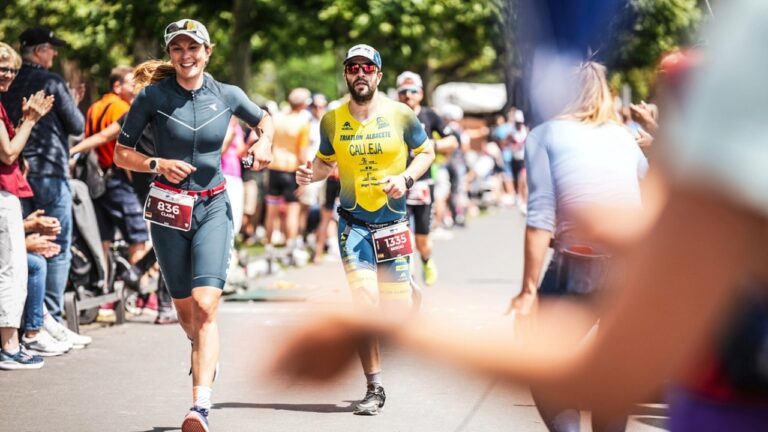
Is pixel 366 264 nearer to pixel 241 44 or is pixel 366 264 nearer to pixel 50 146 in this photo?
pixel 50 146

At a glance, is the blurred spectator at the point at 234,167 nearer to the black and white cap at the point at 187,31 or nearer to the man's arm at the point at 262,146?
the man's arm at the point at 262,146

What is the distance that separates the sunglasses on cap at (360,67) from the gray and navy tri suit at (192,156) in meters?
0.79

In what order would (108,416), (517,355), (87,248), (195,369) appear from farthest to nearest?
(87,248), (108,416), (195,369), (517,355)

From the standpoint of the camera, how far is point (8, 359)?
8430 mm

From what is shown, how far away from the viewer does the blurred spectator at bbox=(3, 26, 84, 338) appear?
911 cm

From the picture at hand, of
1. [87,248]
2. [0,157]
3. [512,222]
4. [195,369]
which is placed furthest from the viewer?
[512,222]

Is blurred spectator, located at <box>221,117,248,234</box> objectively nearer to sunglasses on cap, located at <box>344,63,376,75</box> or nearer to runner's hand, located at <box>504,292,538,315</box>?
sunglasses on cap, located at <box>344,63,376,75</box>

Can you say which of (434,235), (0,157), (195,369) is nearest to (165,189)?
(195,369)

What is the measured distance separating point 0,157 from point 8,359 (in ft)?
4.24

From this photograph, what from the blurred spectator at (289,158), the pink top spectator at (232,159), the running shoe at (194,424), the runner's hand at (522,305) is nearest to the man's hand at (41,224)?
the running shoe at (194,424)

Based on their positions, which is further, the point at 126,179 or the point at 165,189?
the point at 126,179

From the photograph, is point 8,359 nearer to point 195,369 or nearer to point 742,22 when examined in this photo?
point 195,369

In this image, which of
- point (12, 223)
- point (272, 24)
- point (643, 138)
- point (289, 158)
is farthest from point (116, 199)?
point (272, 24)

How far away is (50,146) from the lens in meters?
9.24
